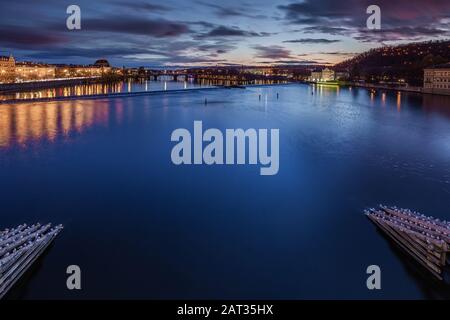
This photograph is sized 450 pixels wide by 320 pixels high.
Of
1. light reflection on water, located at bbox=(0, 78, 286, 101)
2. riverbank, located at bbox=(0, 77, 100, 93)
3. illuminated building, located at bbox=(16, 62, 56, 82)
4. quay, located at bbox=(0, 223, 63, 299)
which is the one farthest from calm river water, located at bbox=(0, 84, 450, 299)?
illuminated building, located at bbox=(16, 62, 56, 82)

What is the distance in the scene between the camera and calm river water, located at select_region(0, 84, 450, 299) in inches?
161

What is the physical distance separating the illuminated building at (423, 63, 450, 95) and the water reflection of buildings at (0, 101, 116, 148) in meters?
22.7

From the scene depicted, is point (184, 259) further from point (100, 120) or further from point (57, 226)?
point (100, 120)

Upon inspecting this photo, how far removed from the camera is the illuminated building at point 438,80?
28281 mm

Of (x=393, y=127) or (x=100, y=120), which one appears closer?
(x=393, y=127)

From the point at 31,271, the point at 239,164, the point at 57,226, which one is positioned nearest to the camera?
the point at 31,271

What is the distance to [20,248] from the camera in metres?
4.32

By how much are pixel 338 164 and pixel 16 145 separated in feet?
27.1

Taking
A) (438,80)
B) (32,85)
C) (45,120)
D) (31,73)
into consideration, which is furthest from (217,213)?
(31,73)

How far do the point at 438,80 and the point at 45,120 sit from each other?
26.3m

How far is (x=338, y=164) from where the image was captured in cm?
917

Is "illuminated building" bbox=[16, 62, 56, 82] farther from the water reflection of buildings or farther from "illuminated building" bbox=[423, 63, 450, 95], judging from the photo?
"illuminated building" bbox=[423, 63, 450, 95]
